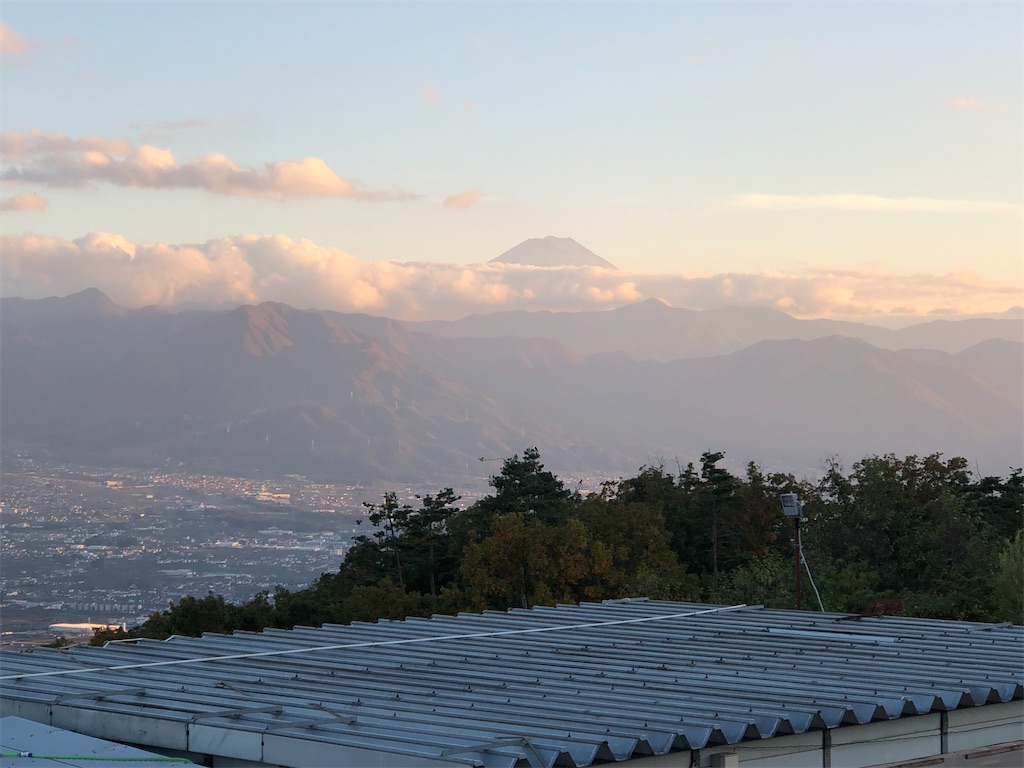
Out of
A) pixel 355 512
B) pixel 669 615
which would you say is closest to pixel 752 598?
pixel 669 615

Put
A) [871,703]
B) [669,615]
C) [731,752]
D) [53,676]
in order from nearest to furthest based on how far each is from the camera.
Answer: [731,752]
[871,703]
[53,676]
[669,615]

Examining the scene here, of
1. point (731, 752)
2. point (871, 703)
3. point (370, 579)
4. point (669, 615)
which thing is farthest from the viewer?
point (370, 579)

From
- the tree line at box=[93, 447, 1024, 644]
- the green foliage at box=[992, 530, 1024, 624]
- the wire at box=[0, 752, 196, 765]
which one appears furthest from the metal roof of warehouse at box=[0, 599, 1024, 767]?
the green foliage at box=[992, 530, 1024, 624]

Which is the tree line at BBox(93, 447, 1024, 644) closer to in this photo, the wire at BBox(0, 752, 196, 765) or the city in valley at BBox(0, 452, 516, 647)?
the city in valley at BBox(0, 452, 516, 647)

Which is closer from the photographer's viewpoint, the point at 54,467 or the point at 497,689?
→ the point at 497,689

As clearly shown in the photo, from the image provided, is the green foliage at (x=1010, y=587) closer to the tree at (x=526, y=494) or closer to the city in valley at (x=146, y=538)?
the tree at (x=526, y=494)

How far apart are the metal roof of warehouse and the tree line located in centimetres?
1323

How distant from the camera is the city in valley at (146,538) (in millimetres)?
89562

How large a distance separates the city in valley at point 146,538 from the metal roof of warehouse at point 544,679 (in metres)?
45.4

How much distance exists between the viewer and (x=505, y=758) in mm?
8789

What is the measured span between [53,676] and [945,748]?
8.28m

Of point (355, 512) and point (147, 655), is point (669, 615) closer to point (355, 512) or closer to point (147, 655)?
point (147, 655)

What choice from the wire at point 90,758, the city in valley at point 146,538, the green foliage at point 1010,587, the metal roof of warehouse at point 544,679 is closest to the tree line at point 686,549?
the green foliage at point 1010,587

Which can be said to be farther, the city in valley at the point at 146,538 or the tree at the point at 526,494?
the city in valley at the point at 146,538
